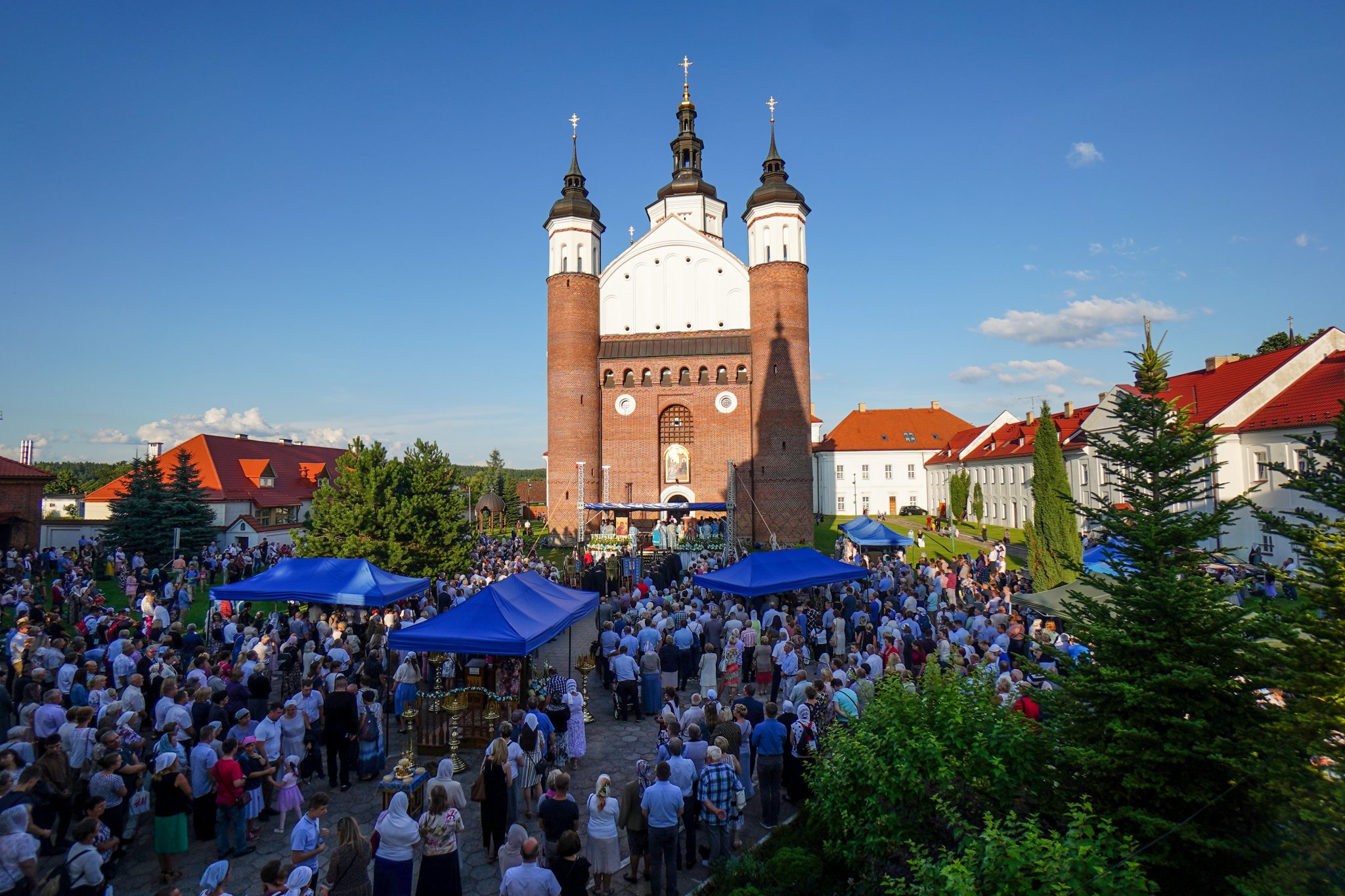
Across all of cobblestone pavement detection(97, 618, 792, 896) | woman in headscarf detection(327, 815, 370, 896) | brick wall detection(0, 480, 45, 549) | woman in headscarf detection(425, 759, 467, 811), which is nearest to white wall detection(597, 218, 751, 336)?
brick wall detection(0, 480, 45, 549)

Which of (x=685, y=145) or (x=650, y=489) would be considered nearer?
(x=650, y=489)

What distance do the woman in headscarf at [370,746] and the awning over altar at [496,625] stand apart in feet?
2.82

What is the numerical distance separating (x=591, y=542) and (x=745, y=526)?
29.5ft

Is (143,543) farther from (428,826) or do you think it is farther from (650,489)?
(428,826)

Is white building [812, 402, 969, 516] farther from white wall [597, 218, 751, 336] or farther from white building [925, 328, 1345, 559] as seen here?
white wall [597, 218, 751, 336]

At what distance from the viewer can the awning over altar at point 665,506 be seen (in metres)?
30.2

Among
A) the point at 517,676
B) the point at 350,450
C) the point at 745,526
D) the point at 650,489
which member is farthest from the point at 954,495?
the point at 517,676

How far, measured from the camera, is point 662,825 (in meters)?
6.12

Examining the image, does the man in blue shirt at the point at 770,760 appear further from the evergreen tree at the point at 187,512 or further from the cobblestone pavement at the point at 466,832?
the evergreen tree at the point at 187,512

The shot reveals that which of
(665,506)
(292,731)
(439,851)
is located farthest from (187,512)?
(439,851)

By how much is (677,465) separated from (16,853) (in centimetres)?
3046

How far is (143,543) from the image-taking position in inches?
1001

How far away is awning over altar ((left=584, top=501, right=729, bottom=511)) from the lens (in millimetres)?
30250

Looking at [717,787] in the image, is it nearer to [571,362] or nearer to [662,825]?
[662,825]
